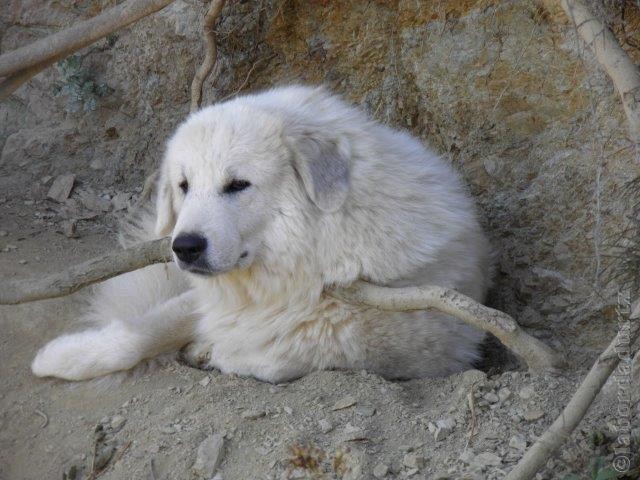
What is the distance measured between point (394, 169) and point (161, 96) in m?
2.64

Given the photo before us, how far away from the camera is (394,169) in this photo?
3.89m

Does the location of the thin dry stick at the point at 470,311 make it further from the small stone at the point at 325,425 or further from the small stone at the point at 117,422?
the small stone at the point at 117,422

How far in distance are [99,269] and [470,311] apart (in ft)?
5.77

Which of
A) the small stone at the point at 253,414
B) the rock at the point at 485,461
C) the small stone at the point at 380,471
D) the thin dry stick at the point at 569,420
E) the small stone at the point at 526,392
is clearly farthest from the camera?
the small stone at the point at 253,414

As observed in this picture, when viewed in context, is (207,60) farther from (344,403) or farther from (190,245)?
(344,403)

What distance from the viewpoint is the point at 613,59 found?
3133 mm

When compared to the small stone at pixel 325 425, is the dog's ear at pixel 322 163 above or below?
above

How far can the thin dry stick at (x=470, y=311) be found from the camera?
3.22 metres

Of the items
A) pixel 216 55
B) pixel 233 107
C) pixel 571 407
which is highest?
pixel 216 55

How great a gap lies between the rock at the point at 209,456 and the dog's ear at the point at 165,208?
118 cm

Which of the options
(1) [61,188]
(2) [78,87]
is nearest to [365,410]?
(1) [61,188]

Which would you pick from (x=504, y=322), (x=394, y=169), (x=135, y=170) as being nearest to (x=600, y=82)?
(x=394, y=169)

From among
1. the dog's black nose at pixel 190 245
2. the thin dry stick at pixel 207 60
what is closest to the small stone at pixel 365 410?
the dog's black nose at pixel 190 245

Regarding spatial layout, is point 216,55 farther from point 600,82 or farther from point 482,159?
point 600,82
